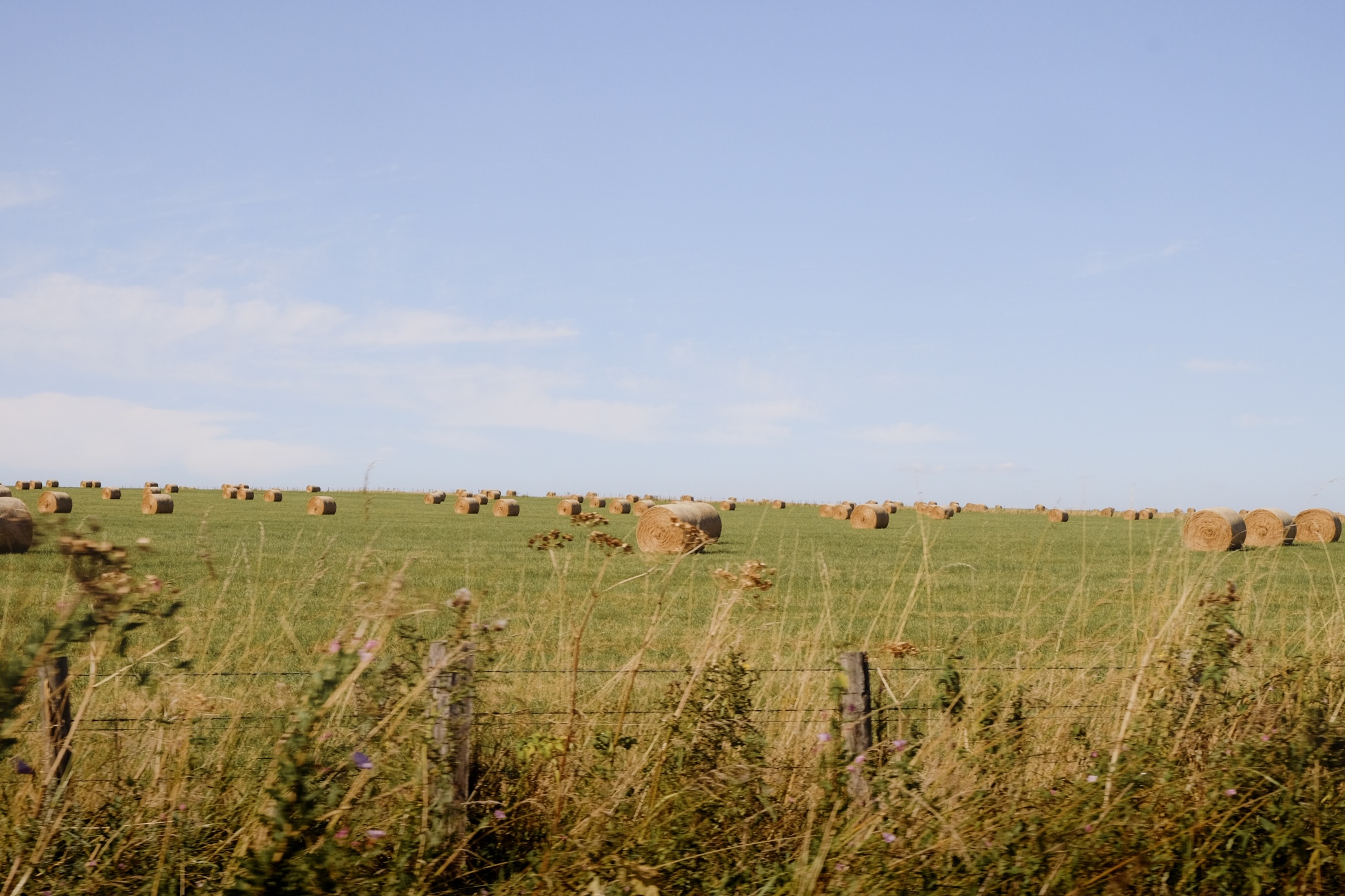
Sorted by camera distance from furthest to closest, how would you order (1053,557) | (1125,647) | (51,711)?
1. (1053,557)
2. (1125,647)
3. (51,711)

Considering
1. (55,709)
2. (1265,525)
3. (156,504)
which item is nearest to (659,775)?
(55,709)

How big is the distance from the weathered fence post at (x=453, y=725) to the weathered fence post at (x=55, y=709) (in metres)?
1.14

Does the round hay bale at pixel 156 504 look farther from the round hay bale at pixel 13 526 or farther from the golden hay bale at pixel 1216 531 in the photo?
the golden hay bale at pixel 1216 531

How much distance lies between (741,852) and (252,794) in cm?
184

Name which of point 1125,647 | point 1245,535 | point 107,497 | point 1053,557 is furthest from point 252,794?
point 107,497

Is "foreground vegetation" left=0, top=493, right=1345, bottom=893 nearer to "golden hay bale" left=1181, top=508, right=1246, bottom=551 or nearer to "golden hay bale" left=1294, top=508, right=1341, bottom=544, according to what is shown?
"golden hay bale" left=1181, top=508, right=1246, bottom=551

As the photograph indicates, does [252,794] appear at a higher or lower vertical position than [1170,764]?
lower

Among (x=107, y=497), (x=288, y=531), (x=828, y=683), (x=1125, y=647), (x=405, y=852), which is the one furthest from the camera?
(x=107, y=497)

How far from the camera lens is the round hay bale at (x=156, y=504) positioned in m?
32.9

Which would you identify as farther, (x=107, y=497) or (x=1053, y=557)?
(x=107, y=497)

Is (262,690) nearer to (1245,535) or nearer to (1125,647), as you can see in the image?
(1125,647)

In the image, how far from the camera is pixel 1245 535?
26.4 meters

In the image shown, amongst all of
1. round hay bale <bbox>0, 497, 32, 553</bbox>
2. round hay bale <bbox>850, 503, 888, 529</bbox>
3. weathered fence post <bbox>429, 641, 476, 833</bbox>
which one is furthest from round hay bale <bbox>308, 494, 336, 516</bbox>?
weathered fence post <bbox>429, 641, 476, 833</bbox>

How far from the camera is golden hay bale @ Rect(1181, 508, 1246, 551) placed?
24531 millimetres
